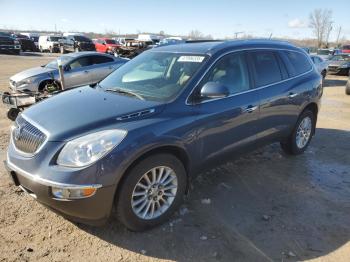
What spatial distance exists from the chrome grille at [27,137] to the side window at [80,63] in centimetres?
843

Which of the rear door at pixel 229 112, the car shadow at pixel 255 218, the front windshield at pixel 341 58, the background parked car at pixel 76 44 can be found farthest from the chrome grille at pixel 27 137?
the background parked car at pixel 76 44

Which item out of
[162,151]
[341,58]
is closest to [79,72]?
[162,151]

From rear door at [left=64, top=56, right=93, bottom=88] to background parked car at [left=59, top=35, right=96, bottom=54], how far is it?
22484 mm

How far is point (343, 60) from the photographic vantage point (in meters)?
22.7

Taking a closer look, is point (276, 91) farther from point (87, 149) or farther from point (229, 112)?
point (87, 149)

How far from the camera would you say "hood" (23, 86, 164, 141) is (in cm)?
334

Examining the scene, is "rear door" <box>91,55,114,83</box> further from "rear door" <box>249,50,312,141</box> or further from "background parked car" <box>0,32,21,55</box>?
"background parked car" <box>0,32,21,55</box>

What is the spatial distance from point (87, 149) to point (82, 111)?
0.63 meters

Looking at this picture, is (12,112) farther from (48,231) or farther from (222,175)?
(222,175)

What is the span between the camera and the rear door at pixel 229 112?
403 centimetres

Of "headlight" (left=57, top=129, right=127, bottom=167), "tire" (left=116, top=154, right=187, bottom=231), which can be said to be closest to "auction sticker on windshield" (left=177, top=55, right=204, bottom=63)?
"tire" (left=116, top=154, right=187, bottom=231)

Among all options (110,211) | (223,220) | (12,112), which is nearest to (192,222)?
(223,220)

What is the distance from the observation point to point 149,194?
3.67m

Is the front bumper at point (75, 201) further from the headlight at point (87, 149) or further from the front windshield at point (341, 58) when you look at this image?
the front windshield at point (341, 58)
